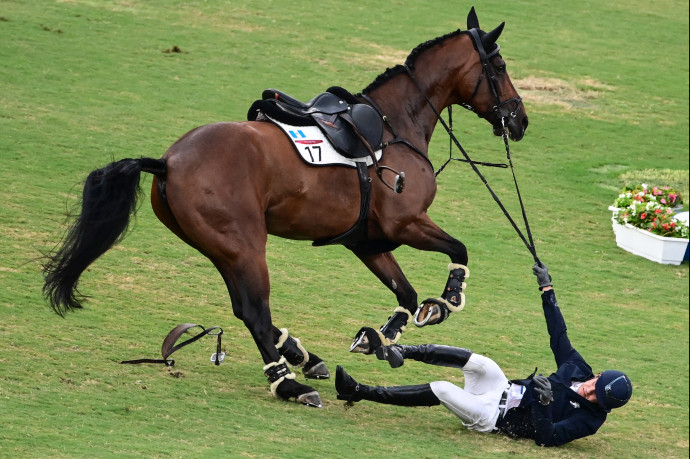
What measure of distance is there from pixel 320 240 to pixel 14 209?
417 cm

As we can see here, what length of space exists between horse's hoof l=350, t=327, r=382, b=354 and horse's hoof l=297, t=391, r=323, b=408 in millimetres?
401

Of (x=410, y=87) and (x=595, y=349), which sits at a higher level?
(x=410, y=87)

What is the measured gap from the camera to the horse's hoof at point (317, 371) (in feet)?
24.2

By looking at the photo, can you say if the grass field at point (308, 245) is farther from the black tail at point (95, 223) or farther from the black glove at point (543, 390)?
the black tail at point (95, 223)

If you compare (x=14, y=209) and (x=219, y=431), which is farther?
(x=14, y=209)

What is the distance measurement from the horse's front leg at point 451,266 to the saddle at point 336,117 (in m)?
0.61

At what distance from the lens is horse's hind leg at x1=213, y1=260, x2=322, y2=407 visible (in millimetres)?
6491

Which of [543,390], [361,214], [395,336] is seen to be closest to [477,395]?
[543,390]

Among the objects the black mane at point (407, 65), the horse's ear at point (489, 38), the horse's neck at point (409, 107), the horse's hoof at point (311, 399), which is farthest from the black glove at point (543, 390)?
the horse's ear at point (489, 38)

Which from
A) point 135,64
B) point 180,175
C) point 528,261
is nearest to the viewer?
point 180,175

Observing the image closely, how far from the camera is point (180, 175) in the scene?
639 cm

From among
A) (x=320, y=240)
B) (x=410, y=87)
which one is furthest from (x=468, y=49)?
(x=320, y=240)

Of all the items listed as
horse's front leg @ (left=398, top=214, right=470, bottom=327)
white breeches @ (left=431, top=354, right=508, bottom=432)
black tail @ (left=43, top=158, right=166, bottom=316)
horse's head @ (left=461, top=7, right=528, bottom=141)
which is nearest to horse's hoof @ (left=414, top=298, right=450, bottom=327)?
horse's front leg @ (left=398, top=214, right=470, bottom=327)

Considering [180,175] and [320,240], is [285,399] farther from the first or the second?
[180,175]
